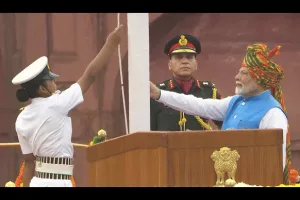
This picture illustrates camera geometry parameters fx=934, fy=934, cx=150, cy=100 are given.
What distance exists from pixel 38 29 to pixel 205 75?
147 cm

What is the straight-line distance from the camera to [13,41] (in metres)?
7.68

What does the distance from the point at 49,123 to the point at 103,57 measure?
0.42m

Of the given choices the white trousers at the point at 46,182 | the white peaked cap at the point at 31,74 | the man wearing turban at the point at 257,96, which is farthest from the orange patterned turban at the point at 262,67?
the white trousers at the point at 46,182

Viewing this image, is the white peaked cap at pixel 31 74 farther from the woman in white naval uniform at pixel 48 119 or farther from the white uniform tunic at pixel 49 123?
the white uniform tunic at pixel 49 123

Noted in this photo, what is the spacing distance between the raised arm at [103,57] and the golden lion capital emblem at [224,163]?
87 cm

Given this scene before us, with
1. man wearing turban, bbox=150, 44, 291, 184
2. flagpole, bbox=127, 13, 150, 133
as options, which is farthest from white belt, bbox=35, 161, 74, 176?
flagpole, bbox=127, 13, 150, 133

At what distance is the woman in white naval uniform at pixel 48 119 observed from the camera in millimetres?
4598

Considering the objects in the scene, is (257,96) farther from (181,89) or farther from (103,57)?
(181,89)

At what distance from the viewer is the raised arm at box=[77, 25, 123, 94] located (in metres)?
4.54

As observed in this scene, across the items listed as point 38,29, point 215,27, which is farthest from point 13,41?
point 215,27

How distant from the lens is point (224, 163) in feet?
12.9

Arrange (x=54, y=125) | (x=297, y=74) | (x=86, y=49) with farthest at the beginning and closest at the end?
(x=297, y=74) → (x=86, y=49) → (x=54, y=125)

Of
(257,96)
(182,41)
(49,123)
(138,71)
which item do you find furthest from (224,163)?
(182,41)

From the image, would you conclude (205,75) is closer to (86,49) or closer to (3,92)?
(86,49)
